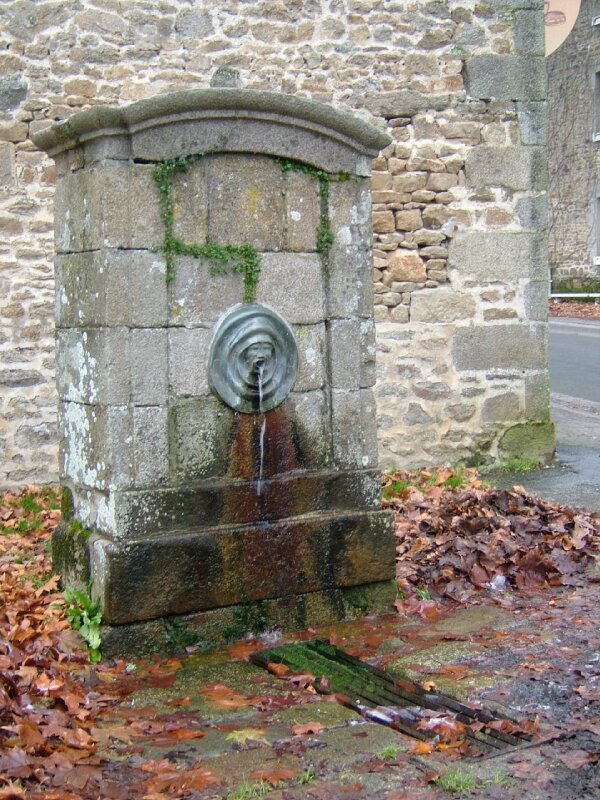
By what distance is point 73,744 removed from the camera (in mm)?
3785

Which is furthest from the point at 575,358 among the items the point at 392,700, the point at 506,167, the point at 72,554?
the point at 392,700

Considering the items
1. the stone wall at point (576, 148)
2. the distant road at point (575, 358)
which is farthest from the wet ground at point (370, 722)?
the stone wall at point (576, 148)

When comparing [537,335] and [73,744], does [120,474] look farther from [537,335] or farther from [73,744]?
[537,335]

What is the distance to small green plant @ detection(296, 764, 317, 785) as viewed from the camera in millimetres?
3521

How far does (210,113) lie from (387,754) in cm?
274

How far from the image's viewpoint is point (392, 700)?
169 inches

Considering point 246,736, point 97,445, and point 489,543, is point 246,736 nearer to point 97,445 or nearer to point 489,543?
point 97,445

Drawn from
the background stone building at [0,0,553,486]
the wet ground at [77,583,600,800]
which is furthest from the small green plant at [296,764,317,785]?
the background stone building at [0,0,553,486]

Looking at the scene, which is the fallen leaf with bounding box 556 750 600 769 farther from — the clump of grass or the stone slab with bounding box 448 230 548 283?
the stone slab with bounding box 448 230 548 283

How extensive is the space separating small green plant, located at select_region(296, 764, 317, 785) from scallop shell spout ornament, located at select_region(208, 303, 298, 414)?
1.85m

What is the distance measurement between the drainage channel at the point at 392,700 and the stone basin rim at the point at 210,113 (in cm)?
229

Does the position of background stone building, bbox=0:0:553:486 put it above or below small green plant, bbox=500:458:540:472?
above

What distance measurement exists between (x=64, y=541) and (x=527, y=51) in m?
5.86

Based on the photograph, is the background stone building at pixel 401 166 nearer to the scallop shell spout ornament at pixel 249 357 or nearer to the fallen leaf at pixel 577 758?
the scallop shell spout ornament at pixel 249 357
